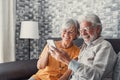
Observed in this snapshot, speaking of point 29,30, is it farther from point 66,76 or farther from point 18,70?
point 66,76

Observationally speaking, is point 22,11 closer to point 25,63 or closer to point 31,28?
point 31,28

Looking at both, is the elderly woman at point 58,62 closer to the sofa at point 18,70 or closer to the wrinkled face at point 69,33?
the wrinkled face at point 69,33

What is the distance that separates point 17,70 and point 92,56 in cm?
95

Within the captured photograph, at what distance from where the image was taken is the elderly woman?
2.29 meters

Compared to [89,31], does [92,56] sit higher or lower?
lower

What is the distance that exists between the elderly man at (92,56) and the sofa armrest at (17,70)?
0.70 m

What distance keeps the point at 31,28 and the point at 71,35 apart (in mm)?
1221

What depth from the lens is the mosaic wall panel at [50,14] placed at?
296cm

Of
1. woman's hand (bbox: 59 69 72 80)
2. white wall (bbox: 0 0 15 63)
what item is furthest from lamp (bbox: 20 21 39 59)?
woman's hand (bbox: 59 69 72 80)

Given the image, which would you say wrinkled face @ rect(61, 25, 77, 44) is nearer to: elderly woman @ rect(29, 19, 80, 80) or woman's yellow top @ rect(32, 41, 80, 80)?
elderly woman @ rect(29, 19, 80, 80)

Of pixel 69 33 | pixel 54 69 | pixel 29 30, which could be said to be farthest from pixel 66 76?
pixel 29 30

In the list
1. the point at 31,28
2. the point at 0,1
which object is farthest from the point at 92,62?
the point at 0,1

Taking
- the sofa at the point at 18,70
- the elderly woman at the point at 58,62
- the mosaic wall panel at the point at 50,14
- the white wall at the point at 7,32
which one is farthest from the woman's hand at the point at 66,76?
the white wall at the point at 7,32

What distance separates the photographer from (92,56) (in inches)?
77.9
